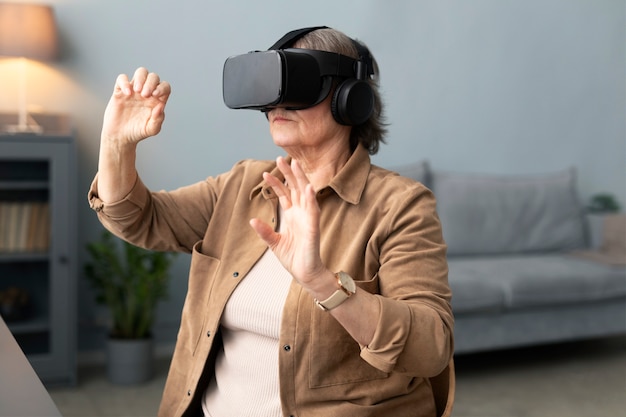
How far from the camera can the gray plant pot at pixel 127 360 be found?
3184mm

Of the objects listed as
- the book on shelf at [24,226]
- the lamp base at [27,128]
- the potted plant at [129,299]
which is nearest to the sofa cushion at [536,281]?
the potted plant at [129,299]

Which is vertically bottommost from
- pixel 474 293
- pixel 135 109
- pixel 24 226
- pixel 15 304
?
Answer: pixel 15 304

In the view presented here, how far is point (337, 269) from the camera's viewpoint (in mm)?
1354

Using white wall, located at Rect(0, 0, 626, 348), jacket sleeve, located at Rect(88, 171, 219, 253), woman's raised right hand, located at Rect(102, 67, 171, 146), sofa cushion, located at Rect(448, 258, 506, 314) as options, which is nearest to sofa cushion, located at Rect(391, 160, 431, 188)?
white wall, located at Rect(0, 0, 626, 348)

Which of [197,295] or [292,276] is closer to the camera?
[292,276]

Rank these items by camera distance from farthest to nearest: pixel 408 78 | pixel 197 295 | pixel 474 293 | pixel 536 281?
pixel 408 78, pixel 536 281, pixel 474 293, pixel 197 295

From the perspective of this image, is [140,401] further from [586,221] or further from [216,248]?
[586,221]

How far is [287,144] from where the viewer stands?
1.43 metres

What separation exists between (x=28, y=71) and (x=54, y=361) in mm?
1240

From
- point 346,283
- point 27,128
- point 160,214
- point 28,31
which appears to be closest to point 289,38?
point 160,214

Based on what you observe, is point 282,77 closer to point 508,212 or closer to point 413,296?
point 413,296

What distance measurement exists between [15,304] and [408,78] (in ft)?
7.23

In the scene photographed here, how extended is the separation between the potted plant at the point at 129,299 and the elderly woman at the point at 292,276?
5.68ft

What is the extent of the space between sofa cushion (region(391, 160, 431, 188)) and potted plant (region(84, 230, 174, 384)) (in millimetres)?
1252
